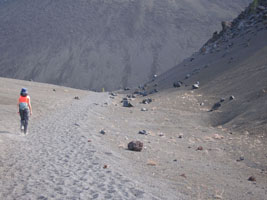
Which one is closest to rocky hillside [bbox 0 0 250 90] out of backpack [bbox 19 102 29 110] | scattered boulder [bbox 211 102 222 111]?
scattered boulder [bbox 211 102 222 111]

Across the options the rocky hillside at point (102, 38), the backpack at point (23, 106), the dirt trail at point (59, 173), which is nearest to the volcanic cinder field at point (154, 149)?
the dirt trail at point (59, 173)

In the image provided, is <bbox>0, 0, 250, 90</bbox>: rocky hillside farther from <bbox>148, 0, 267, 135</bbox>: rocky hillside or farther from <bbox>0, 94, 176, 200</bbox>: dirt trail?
<bbox>0, 94, 176, 200</bbox>: dirt trail

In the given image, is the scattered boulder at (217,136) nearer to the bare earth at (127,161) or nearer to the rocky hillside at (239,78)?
the bare earth at (127,161)

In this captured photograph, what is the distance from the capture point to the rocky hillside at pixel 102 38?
60.6 meters

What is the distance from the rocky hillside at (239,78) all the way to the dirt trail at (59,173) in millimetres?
5681

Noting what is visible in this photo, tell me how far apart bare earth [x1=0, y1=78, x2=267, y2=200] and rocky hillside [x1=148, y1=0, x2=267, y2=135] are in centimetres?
85

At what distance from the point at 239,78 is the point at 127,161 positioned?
39.7ft

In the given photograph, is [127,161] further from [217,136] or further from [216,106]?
[216,106]

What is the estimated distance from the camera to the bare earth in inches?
203

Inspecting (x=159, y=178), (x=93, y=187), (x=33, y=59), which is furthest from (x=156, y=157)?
(x=33, y=59)

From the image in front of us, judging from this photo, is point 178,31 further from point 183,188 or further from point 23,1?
point 183,188

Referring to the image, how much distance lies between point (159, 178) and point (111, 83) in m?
51.2

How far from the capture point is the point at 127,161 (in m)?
6.99

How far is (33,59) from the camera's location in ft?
216
